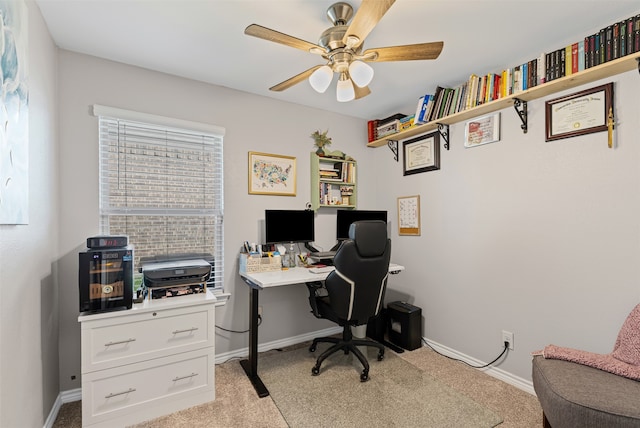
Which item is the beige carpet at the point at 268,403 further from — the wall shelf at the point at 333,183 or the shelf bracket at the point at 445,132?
the shelf bracket at the point at 445,132

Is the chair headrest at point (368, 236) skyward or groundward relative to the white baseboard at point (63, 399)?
skyward

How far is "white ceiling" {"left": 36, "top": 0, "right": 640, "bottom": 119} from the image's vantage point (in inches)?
63.8

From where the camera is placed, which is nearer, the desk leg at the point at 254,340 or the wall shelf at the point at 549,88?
the wall shelf at the point at 549,88

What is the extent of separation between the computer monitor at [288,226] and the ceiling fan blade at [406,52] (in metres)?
1.49

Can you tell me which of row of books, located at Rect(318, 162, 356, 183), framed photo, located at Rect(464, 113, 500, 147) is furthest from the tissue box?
framed photo, located at Rect(464, 113, 500, 147)

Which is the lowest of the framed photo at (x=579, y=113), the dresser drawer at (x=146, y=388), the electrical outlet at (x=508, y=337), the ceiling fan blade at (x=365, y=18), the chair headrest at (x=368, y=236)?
the dresser drawer at (x=146, y=388)

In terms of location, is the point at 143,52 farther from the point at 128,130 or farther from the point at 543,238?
the point at 543,238

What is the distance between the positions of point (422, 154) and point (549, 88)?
111 centimetres

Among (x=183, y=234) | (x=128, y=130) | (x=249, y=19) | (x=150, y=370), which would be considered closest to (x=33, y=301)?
(x=150, y=370)

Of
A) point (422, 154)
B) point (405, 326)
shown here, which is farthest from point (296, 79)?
point (405, 326)

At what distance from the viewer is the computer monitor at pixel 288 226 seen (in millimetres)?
2646

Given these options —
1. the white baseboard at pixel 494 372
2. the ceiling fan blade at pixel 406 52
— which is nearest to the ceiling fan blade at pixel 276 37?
the ceiling fan blade at pixel 406 52

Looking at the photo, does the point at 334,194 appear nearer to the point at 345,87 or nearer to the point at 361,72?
the point at 345,87

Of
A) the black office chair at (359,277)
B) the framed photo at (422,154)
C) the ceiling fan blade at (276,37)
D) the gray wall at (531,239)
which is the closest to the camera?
the ceiling fan blade at (276,37)
